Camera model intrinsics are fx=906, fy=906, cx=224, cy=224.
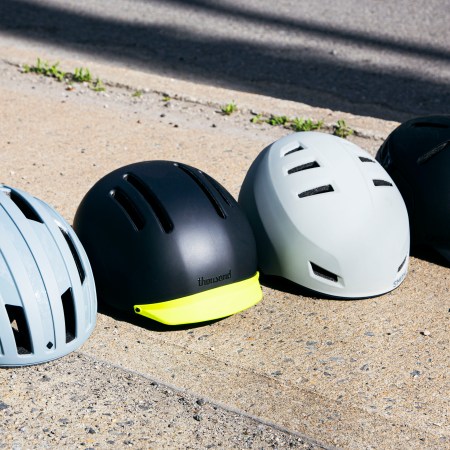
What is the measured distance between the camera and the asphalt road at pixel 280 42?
778cm

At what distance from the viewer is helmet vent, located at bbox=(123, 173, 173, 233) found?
396 cm

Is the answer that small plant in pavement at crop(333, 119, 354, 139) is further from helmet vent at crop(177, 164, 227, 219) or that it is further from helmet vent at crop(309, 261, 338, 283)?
helmet vent at crop(177, 164, 227, 219)

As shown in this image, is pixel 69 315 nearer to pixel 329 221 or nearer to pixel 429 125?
pixel 329 221

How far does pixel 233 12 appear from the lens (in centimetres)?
965

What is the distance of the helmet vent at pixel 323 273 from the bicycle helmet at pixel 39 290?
1.08 meters

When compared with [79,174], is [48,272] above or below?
above

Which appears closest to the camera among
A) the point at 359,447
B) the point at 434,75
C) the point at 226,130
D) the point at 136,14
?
the point at 359,447

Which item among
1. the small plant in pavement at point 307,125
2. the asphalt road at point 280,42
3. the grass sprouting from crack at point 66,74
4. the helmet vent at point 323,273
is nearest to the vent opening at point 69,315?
the helmet vent at point 323,273

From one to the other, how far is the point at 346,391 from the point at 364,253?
0.81 meters

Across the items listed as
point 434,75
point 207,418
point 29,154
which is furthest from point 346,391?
point 434,75

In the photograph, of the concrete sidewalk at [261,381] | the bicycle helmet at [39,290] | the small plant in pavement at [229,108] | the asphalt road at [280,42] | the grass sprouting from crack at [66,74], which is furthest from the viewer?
the asphalt road at [280,42]

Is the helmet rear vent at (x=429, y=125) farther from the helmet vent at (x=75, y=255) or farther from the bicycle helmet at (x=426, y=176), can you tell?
the helmet vent at (x=75, y=255)

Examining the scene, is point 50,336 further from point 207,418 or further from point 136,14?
point 136,14

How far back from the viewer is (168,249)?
390 centimetres
